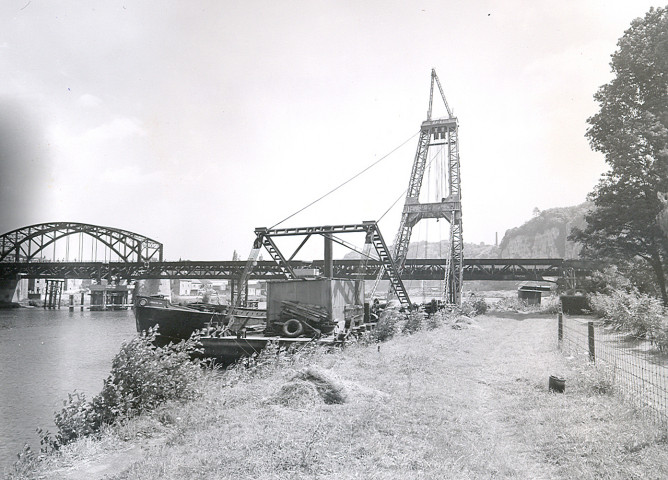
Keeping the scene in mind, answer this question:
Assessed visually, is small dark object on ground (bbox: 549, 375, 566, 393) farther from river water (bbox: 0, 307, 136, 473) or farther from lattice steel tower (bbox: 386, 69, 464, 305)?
lattice steel tower (bbox: 386, 69, 464, 305)

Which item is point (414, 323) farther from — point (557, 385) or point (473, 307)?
point (557, 385)

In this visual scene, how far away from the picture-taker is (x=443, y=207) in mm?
40938

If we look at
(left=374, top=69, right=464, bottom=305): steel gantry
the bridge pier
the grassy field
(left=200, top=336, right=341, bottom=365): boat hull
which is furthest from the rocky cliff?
the grassy field

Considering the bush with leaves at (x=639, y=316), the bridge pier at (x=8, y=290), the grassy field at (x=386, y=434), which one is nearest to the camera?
the grassy field at (x=386, y=434)

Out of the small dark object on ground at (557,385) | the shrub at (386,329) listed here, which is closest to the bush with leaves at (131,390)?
the small dark object on ground at (557,385)

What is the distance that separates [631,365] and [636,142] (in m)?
18.5

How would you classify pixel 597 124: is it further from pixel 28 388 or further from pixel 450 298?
pixel 28 388

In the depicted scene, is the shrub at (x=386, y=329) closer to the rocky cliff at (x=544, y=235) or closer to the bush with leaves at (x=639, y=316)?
the bush with leaves at (x=639, y=316)

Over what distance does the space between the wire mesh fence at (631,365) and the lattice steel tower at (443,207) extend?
17.6 metres

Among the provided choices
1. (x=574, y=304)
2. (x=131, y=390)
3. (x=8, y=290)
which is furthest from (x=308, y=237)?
(x=8, y=290)

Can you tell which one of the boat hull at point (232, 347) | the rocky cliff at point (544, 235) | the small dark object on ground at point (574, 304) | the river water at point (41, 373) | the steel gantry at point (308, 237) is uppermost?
the rocky cliff at point (544, 235)

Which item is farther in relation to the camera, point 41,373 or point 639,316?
point 41,373

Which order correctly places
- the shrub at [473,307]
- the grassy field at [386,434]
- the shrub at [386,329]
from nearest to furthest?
the grassy field at [386,434]
the shrub at [386,329]
the shrub at [473,307]

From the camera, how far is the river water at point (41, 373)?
14.4m
